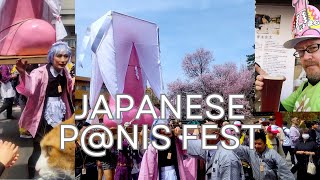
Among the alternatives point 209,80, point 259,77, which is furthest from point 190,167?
point 259,77

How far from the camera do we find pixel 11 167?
3.54 meters

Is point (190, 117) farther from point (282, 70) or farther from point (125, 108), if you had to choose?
point (282, 70)

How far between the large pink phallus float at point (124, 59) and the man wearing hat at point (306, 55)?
853mm

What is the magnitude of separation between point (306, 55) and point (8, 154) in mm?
2337

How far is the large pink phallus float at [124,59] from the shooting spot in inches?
136

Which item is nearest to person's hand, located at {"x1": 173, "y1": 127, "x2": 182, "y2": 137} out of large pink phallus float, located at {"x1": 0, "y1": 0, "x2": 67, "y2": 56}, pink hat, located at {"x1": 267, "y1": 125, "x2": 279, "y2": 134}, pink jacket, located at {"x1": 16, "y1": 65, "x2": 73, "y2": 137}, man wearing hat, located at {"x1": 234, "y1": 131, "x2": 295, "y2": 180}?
man wearing hat, located at {"x1": 234, "y1": 131, "x2": 295, "y2": 180}

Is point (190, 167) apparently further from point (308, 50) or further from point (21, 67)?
point (21, 67)

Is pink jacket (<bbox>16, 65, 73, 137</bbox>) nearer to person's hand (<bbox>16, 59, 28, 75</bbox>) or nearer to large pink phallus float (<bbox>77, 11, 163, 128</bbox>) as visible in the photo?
person's hand (<bbox>16, 59, 28, 75</bbox>)

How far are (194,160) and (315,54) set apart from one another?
48.8 inches

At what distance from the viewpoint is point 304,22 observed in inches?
143

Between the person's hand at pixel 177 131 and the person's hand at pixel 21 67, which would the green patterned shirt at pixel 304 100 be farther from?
the person's hand at pixel 21 67

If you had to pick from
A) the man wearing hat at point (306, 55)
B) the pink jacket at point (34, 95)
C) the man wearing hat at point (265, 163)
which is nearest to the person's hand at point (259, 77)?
the man wearing hat at point (306, 55)

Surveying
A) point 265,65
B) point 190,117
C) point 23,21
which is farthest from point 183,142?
point 23,21

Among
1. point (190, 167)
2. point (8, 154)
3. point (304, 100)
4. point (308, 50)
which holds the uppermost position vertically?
point (308, 50)
